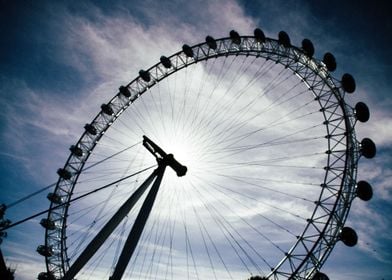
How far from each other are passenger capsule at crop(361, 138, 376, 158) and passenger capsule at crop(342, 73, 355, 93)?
14.5 ft

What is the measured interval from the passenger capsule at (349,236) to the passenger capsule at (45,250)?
29.4 m

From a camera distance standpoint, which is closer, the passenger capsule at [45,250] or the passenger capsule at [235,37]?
the passenger capsule at [235,37]

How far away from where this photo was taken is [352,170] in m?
17.6

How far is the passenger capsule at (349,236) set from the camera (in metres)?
15.8

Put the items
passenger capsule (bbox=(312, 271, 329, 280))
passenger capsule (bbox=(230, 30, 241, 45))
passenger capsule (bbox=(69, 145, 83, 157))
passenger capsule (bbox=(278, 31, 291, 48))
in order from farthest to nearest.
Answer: passenger capsule (bbox=(69, 145, 83, 157)) < passenger capsule (bbox=(230, 30, 241, 45)) < passenger capsule (bbox=(278, 31, 291, 48)) < passenger capsule (bbox=(312, 271, 329, 280))

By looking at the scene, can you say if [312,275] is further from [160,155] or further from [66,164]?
[66,164]

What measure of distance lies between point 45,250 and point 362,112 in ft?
115

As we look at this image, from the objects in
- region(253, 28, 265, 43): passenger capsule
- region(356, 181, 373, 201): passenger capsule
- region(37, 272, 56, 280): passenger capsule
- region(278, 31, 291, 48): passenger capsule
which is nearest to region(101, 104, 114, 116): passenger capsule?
region(253, 28, 265, 43): passenger capsule

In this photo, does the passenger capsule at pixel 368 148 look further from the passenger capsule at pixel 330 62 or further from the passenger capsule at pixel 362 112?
the passenger capsule at pixel 330 62

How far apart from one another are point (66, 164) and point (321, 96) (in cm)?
2833

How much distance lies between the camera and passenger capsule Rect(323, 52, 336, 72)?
20203mm

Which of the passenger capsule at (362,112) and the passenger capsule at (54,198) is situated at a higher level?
the passenger capsule at (362,112)

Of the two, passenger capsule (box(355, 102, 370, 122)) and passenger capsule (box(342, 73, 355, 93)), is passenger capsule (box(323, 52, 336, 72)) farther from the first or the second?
passenger capsule (box(355, 102, 370, 122))

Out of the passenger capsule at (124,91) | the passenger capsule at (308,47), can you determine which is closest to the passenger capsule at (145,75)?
the passenger capsule at (124,91)
